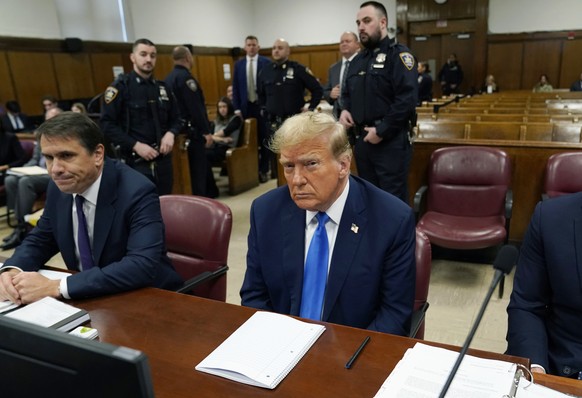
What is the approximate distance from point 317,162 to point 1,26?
8.22 meters

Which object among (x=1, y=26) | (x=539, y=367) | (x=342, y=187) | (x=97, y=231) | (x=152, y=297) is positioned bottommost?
(x=539, y=367)

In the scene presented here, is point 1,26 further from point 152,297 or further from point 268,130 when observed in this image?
point 152,297

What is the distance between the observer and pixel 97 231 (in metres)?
1.70

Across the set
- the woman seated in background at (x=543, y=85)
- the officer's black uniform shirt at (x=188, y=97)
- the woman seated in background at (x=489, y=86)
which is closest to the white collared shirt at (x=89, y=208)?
the officer's black uniform shirt at (x=188, y=97)

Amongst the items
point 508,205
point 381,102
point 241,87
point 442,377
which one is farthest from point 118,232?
point 241,87

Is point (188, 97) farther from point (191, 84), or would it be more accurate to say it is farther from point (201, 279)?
point (201, 279)

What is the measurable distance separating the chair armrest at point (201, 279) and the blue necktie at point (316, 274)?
0.49m

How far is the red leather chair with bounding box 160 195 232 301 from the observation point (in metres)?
1.89

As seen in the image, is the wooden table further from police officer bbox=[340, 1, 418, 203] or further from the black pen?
police officer bbox=[340, 1, 418, 203]

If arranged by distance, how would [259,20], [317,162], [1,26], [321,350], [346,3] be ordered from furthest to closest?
[259,20], [346,3], [1,26], [317,162], [321,350]

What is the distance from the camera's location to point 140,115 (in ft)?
11.8

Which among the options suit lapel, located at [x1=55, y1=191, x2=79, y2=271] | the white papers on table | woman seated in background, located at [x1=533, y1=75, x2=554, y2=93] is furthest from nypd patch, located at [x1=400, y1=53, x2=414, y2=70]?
woman seated in background, located at [x1=533, y1=75, x2=554, y2=93]

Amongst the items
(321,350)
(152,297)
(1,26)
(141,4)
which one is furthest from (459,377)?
(141,4)

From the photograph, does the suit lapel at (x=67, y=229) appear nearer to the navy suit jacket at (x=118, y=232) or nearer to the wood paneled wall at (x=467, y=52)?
the navy suit jacket at (x=118, y=232)
